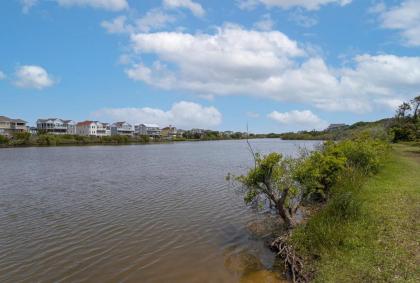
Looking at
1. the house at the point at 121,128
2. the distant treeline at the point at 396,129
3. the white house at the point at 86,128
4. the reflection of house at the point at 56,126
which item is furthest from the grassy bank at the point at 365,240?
the house at the point at 121,128

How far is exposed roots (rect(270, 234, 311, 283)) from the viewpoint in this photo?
8203 mm

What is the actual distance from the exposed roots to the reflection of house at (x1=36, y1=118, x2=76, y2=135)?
5166 inches

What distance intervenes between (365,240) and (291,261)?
195 centimetres

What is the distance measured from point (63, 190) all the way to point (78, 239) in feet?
36.6

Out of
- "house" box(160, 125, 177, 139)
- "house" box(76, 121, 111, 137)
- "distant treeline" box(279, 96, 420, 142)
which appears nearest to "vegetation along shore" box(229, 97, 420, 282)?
"distant treeline" box(279, 96, 420, 142)

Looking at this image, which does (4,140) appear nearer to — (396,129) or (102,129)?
(102,129)

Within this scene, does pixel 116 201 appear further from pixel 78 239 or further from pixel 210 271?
pixel 210 271

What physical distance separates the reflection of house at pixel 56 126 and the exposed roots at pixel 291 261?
131 metres

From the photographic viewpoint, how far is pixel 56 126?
132 meters

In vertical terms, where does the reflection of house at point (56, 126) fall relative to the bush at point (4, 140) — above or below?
above

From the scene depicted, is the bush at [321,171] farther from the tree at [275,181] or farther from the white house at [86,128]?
the white house at [86,128]

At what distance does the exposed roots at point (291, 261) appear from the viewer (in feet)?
26.9

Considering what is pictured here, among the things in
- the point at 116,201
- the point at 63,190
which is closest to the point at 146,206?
the point at 116,201

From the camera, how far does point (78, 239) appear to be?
1212 centimetres
